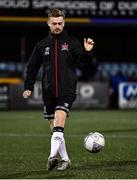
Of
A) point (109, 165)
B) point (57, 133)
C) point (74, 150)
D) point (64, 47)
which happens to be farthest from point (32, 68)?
point (74, 150)

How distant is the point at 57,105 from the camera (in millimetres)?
7887

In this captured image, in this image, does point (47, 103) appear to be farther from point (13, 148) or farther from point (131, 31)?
point (131, 31)

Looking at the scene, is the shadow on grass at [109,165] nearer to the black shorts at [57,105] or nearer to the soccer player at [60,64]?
the soccer player at [60,64]

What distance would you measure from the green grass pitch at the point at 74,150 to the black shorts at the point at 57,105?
27.2 inches

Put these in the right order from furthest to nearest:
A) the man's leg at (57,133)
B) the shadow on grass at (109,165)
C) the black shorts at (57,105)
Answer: the shadow on grass at (109,165) → the black shorts at (57,105) → the man's leg at (57,133)

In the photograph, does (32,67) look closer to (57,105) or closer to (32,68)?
(32,68)

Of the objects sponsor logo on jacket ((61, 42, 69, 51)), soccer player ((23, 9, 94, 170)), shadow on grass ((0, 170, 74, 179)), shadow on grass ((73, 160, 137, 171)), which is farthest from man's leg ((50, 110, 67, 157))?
sponsor logo on jacket ((61, 42, 69, 51))

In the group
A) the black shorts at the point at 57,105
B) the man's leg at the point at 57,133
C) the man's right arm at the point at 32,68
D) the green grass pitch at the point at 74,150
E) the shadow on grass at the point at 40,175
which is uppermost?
the man's right arm at the point at 32,68

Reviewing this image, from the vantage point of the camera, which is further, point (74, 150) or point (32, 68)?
point (74, 150)


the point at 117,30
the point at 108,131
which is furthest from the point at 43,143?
the point at 117,30

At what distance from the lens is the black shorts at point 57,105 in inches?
308

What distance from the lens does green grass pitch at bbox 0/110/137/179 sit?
7480 mm

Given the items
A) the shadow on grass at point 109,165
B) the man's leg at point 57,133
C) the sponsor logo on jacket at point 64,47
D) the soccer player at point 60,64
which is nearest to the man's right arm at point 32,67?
the soccer player at point 60,64

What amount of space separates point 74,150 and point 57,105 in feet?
8.02
